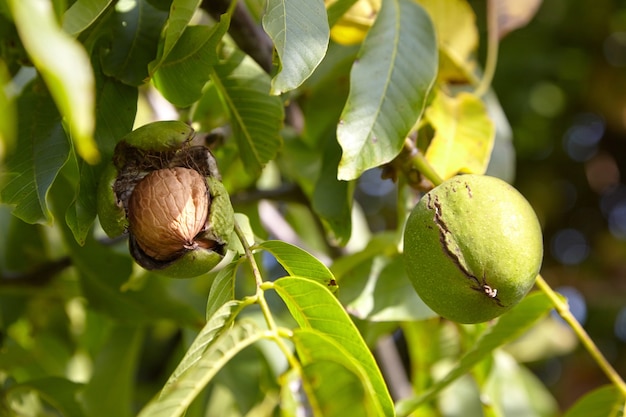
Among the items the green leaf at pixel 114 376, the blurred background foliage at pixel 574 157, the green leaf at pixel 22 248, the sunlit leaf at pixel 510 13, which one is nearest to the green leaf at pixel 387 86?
the sunlit leaf at pixel 510 13

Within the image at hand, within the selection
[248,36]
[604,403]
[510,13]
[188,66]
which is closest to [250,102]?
[188,66]

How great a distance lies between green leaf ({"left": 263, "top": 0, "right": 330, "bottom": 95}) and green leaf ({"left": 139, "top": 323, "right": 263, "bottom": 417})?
0.31 meters

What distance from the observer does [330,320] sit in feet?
3.00

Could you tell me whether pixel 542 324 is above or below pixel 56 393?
below

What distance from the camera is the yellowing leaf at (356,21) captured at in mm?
1462

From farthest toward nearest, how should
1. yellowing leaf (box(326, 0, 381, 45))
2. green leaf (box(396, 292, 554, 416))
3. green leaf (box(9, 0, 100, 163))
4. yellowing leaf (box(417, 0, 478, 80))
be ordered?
yellowing leaf (box(417, 0, 478, 80)) → yellowing leaf (box(326, 0, 381, 45)) → green leaf (box(396, 292, 554, 416)) → green leaf (box(9, 0, 100, 163))

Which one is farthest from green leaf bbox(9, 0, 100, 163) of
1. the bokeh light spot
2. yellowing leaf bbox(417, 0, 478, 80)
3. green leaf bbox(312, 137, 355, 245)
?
the bokeh light spot

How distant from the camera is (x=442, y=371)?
1.90 meters

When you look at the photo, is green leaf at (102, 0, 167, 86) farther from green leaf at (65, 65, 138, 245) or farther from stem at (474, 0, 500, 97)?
stem at (474, 0, 500, 97)

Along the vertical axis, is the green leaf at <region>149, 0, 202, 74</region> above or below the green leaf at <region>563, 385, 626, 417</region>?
above

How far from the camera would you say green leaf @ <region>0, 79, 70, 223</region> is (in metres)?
0.98

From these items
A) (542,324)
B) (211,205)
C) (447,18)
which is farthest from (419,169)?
(542,324)

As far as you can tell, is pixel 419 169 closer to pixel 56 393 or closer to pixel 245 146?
pixel 245 146

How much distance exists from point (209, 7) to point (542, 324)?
6.65 ft
